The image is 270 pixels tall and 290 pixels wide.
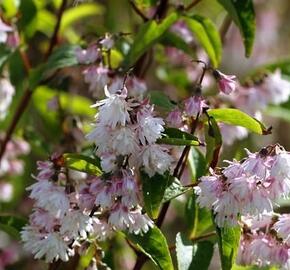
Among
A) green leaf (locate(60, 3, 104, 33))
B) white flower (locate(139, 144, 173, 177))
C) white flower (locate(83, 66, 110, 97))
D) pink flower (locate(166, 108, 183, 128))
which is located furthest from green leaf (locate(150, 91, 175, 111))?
green leaf (locate(60, 3, 104, 33))

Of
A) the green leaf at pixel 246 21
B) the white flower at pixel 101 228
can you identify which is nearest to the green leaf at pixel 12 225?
the white flower at pixel 101 228

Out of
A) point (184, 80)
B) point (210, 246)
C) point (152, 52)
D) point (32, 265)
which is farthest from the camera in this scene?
point (32, 265)

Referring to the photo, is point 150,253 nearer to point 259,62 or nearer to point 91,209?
point 91,209

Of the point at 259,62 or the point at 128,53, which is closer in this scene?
the point at 128,53

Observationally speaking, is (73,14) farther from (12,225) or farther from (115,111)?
(115,111)

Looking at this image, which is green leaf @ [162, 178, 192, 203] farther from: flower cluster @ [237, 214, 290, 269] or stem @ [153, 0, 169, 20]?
stem @ [153, 0, 169, 20]

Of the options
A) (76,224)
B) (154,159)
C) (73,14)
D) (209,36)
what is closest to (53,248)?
(76,224)

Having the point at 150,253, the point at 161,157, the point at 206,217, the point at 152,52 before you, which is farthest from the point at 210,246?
the point at 152,52
